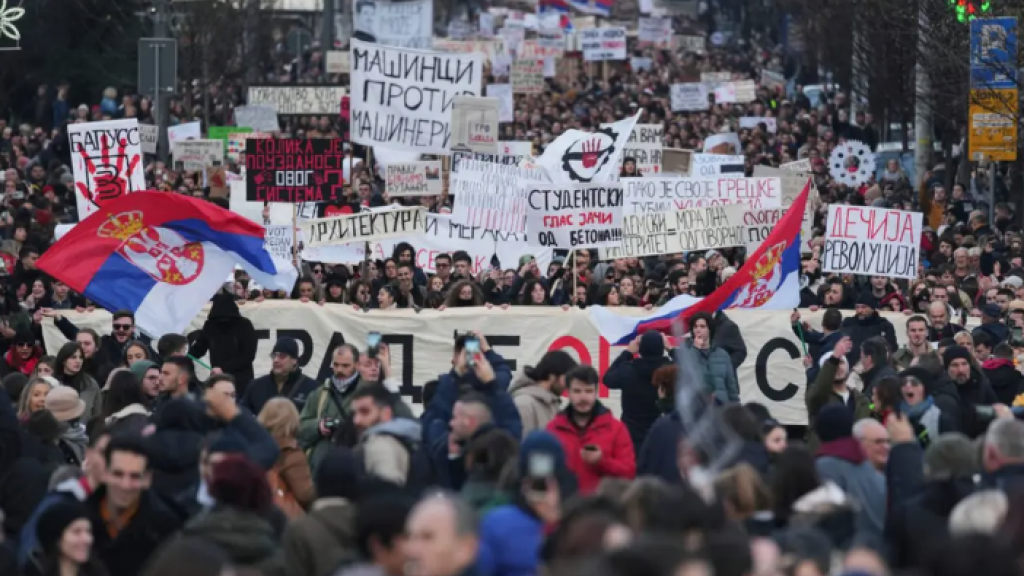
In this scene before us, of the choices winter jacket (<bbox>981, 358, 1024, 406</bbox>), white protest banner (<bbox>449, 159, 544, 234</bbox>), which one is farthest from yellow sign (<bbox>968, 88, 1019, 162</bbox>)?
winter jacket (<bbox>981, 358, 1024, 406</bbox>)

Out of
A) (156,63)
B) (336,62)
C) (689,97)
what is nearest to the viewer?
(156,63)

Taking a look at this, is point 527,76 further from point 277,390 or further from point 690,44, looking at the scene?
point 277,390

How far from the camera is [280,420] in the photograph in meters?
10.3

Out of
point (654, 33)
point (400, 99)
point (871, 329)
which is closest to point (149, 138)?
point (400, 99)

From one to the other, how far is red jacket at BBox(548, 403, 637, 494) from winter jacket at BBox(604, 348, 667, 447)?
73.1 inches

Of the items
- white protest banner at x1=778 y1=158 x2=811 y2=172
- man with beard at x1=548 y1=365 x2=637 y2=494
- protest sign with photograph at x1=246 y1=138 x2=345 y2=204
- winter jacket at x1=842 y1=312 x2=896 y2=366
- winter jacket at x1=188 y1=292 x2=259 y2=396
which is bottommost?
winter jacket at x1=188 y1=292 x2=259 y2=396

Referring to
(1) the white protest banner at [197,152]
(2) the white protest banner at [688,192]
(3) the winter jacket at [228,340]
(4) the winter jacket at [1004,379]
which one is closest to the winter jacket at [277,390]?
(3) the winter jacket at [228,340]

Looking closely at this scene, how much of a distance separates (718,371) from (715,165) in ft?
49.4

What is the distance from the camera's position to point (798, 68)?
221ft

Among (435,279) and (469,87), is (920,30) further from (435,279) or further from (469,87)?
(435,279)

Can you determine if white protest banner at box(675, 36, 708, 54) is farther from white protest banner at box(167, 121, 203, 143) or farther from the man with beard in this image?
the man with beard

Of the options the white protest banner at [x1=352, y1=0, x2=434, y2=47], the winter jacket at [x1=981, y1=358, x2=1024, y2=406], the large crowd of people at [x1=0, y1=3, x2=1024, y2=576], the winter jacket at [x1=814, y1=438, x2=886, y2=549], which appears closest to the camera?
the large crowd of people at [x1=0, y1=3, x2=1024, y2=576]

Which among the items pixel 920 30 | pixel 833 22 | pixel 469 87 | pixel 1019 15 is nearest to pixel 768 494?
pixel 469 87

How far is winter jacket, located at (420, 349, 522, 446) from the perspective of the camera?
10.3m
